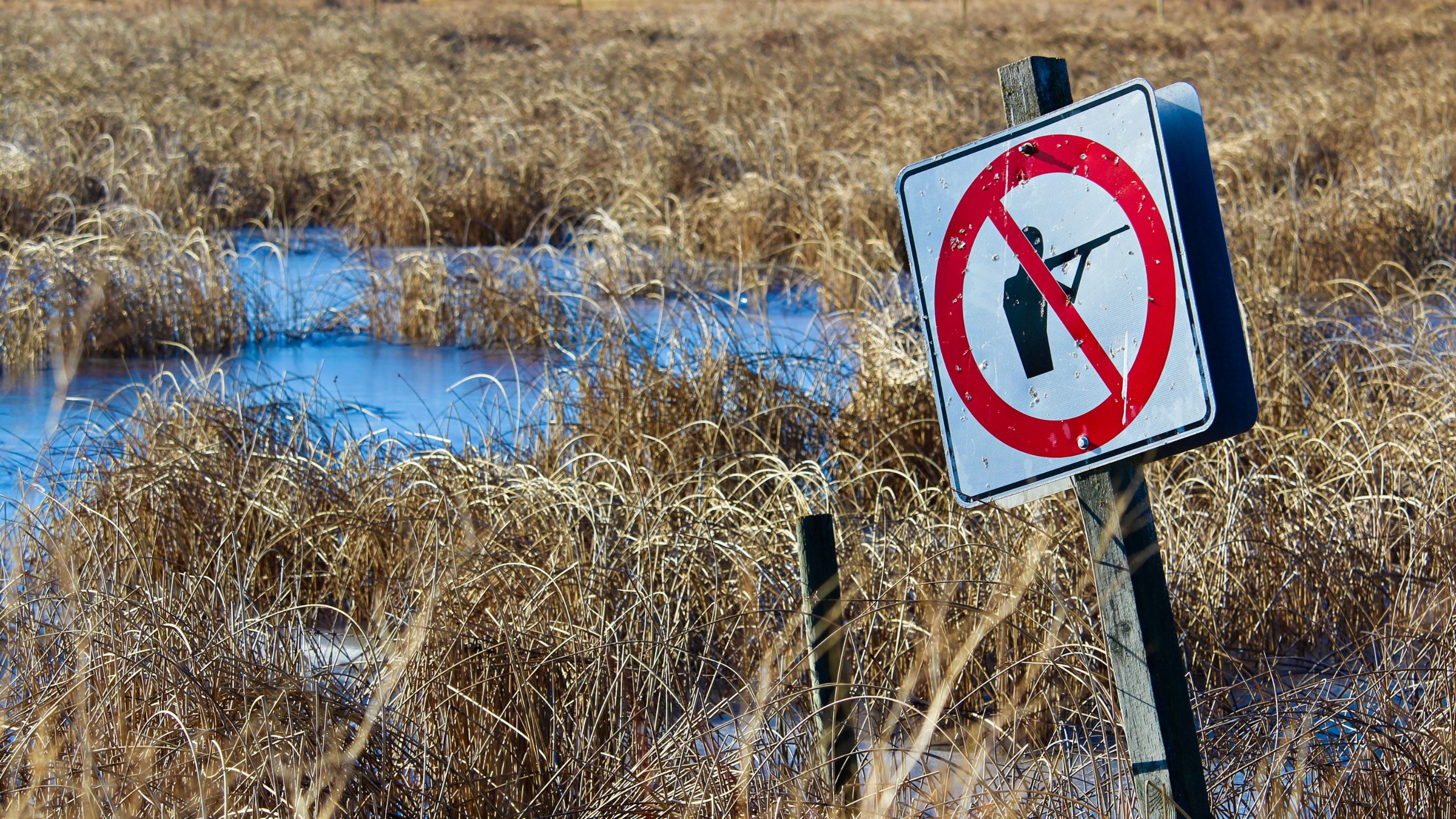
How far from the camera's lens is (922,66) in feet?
58.6

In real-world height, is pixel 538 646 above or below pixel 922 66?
below

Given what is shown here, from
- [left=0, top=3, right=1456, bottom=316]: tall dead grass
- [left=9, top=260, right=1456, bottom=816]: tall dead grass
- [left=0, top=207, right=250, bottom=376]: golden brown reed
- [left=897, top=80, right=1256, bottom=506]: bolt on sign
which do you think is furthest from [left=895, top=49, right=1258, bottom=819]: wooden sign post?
[left=0, top=207, right=250, bottom=376]: golden brown reed

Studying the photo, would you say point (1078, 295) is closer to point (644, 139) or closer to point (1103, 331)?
point (1103, 331)

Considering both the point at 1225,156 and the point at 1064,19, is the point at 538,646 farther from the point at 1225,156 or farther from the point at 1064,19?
the point at 1064,19

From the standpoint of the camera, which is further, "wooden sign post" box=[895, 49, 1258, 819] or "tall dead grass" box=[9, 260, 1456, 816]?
"tall dead grass" box=[9, 260, 1456, 816]

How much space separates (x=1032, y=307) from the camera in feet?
5.10

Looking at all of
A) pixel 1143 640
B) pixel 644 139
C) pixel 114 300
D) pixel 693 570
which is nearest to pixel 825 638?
pixel 1143 640

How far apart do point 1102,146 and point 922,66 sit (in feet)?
56.4

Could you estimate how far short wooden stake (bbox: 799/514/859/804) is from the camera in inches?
76.2

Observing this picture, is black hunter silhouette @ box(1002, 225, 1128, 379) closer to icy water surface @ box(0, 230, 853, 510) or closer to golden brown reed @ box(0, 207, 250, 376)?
icy water surface @ box(0, 230, 853, 510)

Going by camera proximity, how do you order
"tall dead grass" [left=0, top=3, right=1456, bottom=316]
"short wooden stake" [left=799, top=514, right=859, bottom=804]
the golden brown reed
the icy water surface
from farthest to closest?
"tall dead grass" [left=0, top=3, right=1456, bottom=316], the golden brown reed, the icy water surface, "short wooden stake" [left=799, top=514, right=859, bottom=804]

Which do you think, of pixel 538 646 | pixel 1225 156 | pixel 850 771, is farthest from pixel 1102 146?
pixel 1225 156


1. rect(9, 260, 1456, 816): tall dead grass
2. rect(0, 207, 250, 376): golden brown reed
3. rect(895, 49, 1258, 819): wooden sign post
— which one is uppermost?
rect(0, 207, 250, 376): golden brown reed

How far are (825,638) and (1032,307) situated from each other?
0.73 m
